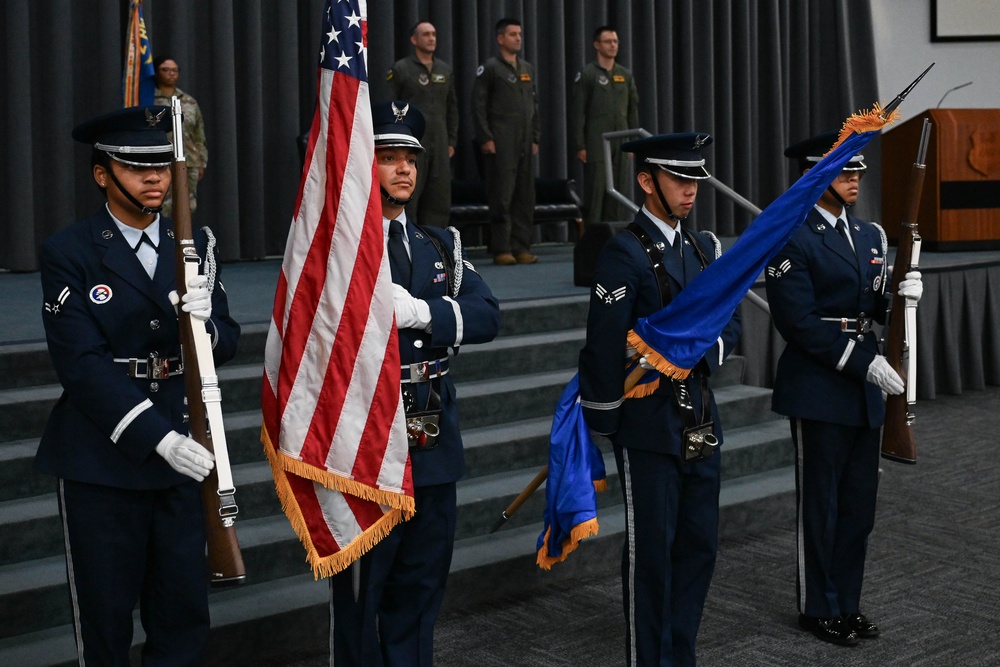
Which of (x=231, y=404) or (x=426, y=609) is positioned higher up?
(x=231, y=404)

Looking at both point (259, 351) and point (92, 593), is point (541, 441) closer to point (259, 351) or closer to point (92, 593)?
point (259, 351)

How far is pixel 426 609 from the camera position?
9.11ft

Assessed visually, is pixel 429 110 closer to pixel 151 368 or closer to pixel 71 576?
pixel 151 368

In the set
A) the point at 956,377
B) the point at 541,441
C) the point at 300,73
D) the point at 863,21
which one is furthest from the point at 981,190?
the point at 541,441

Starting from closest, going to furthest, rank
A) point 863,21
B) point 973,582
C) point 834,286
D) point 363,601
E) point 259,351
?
1. point 363,601
2. point 834,286
3. point 973,582
4. point 259,351
5. point 863,21

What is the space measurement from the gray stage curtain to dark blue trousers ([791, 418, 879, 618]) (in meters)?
5.29

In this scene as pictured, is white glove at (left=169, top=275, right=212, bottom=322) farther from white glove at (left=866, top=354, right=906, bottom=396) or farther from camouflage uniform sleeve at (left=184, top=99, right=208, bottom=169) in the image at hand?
camouflage uniform sleeve at (left=184, top=99, right=208, bottom=169)

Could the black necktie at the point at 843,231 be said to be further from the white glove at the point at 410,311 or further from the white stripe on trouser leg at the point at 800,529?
the white glove at the point at 410,311

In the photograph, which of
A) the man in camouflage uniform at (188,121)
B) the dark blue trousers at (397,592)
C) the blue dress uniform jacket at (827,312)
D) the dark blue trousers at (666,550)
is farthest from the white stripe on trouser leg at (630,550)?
the man in camouflage uniform at (188,121)

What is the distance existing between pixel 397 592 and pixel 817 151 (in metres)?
1.86

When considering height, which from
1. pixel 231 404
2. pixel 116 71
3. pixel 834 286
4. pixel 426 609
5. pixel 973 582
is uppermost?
pixel 116 71

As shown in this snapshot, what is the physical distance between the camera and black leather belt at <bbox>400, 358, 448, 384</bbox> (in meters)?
2.74

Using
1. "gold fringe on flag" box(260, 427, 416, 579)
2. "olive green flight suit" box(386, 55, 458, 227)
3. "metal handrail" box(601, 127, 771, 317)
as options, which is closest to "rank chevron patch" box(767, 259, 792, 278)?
"gold fringe on flag" box(260, 427, 416, 579)

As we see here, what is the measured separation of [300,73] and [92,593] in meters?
6.49
